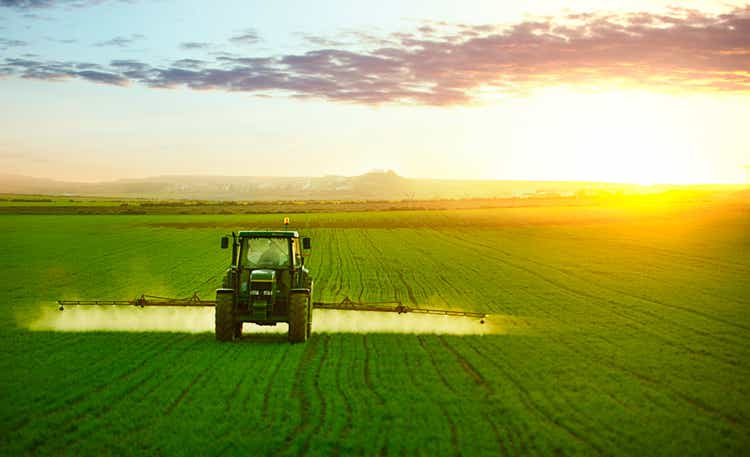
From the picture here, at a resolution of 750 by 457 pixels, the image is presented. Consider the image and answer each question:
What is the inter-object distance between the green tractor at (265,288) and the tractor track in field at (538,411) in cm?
437

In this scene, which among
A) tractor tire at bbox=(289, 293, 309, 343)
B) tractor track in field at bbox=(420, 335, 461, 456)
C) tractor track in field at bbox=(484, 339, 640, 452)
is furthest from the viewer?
tractor tire at bbox=(289, 293, 309, 343)

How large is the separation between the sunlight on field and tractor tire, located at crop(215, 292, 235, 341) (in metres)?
1.97

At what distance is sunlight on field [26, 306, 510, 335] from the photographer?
19406 mm

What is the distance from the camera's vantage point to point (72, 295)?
26875 millimetres

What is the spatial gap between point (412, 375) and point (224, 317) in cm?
484

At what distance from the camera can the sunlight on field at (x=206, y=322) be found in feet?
63.7

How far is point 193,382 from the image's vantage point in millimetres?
13547

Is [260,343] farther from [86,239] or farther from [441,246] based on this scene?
[86,239]

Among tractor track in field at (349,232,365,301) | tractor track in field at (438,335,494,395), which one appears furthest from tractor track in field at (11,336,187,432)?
tractor track in field at (349,232,365,301)

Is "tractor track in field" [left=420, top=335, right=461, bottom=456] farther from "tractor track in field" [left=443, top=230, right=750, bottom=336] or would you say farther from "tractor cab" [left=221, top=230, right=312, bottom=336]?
"tractor track in field" [left=443, top=230, right=750, bottom=336]

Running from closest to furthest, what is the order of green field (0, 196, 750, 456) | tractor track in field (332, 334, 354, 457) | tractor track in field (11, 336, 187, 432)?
1. tractor track in field (332, 334, 354, 457)
2. green field (0, 196, 750, 456)
3. tractor track in field (11, 336, 187, 432)

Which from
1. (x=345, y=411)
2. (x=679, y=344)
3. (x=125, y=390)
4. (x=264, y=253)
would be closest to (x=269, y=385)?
(x=345, y=411)

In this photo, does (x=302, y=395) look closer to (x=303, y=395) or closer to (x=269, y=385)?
(x=303, y=395)

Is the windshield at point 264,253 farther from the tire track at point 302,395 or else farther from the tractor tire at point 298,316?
the tire track at point 302,395
